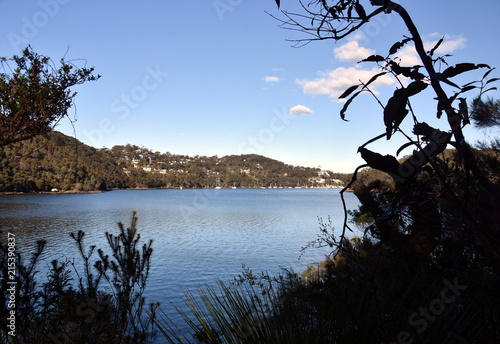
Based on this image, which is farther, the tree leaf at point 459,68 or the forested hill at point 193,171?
the forested hill at point 193,171

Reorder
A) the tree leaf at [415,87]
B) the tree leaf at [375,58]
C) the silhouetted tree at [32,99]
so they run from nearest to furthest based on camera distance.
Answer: the tree leaf at [415,87] → the tree leaf at [375,58] → the silhouetted tree at [32,99]

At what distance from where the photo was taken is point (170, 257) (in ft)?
50.6

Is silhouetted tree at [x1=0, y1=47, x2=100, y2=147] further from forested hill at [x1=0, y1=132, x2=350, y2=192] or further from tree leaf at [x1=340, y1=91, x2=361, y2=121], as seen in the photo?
forested hill at [x1=0, y1=132, x2=350, y2=192]

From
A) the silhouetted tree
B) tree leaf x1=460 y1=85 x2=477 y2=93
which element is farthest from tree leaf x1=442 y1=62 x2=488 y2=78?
the silhouetted tree

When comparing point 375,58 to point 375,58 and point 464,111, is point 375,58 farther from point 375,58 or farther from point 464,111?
point 464,111

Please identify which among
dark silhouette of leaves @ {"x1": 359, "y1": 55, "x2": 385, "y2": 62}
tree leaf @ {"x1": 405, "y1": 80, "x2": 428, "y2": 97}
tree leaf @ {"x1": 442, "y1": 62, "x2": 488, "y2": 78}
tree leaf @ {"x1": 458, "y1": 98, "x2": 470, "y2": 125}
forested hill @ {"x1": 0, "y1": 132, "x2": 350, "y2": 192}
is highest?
forested hill @ {"x1": 0, "y1": 132, "x2": 350, "y2": 192}

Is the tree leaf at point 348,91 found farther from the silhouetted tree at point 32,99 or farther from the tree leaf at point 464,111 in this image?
the silhouetted tree at point 32,99

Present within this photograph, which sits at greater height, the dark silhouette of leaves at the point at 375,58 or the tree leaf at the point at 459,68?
the dark silhouette of leaves at the point at 375,58

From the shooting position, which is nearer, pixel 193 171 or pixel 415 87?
pixel 415 87

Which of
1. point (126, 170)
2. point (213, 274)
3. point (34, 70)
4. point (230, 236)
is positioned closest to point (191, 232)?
point (230, 236)

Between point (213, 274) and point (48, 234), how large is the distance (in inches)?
526

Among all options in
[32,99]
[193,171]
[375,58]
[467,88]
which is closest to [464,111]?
[467,88]

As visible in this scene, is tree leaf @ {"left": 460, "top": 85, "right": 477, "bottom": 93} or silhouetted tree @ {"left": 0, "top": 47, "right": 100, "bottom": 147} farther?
silhouetted tree @ {"left": 0, "top": 47, "right": 100, "bottom": 147}

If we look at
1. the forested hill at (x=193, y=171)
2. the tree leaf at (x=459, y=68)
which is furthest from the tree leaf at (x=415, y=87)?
the forested hill at (x=193, y=171)
